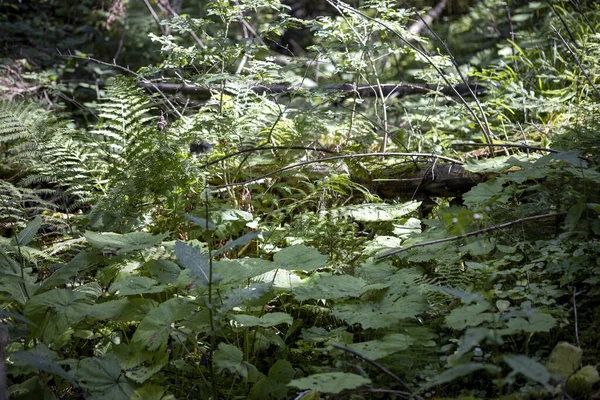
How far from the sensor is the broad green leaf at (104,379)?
1840 mm

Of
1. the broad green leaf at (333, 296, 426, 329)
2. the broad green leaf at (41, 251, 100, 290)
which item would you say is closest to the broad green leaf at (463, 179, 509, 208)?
the broad green leaf at (333, 296, 426, 329)

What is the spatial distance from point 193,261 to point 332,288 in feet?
1.95

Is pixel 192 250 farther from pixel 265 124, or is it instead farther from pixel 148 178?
pixel 265 124

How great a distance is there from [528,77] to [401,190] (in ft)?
6.53

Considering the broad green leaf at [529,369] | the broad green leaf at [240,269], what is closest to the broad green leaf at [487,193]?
the broad green leaf at [240,269]

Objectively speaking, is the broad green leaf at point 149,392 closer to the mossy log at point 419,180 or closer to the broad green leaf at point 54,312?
the broad green leaf at point 54,312

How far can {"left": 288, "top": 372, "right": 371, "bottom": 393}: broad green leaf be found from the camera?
1.56m

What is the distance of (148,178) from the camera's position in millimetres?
2920

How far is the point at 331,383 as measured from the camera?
1.61 m

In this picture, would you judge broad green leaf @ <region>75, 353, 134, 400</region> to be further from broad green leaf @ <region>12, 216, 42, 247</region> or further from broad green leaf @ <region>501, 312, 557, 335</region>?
broad green leaf @ <region>501, 312, 557, 335</region>

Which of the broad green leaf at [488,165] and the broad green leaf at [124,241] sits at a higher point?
the broad green leaf at [488,165]

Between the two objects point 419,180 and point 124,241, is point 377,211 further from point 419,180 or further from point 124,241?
point 124,241

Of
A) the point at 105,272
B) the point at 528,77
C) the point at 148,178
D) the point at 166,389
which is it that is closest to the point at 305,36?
the point at 528,77

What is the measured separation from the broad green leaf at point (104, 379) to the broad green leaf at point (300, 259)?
2.44ft
